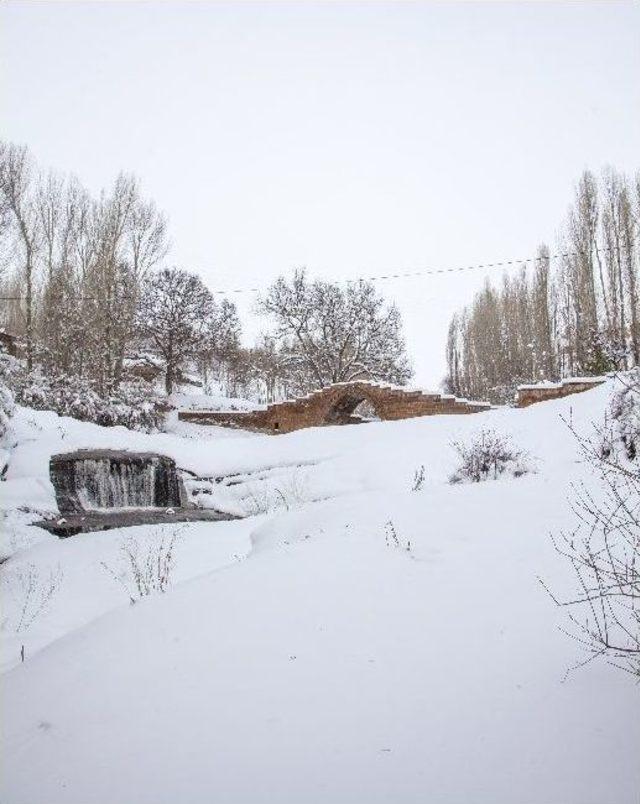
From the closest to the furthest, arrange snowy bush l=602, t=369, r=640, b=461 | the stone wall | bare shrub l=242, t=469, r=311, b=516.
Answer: snowy bush l=602, t=369, r=640, b=461 → bare shrub l=242, t=469, r=311, b=516 → the stone wall

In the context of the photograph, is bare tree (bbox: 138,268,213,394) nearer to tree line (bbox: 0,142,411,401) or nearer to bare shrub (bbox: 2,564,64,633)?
tree line (bbox: 0,142,411,401)

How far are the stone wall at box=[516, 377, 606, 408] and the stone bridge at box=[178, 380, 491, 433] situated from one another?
1.89 m

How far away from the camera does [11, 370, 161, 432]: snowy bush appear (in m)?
15.0

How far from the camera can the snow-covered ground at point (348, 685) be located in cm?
169

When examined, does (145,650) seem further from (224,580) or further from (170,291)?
(170,291)

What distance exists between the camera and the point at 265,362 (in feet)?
102

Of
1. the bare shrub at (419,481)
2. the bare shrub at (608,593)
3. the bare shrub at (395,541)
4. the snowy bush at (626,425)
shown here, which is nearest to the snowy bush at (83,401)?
the bare shrub at (419,481)

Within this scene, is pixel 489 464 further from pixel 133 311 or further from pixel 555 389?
pixel 133 311

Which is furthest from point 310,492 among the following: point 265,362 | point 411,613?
point 265,362

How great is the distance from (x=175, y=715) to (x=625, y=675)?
183 cm

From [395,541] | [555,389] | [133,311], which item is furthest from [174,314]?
[395,541]

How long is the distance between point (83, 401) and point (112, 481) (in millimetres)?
5911

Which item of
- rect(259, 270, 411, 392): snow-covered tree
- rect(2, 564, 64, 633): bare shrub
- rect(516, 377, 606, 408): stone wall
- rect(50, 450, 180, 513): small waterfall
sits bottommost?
rect(2, 564, 64, 633): bare shrub

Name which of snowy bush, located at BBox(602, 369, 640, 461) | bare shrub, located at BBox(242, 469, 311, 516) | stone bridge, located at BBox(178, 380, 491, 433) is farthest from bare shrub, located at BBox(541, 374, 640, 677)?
stone bridge, located at BBox(178, 380, 491, 433)
